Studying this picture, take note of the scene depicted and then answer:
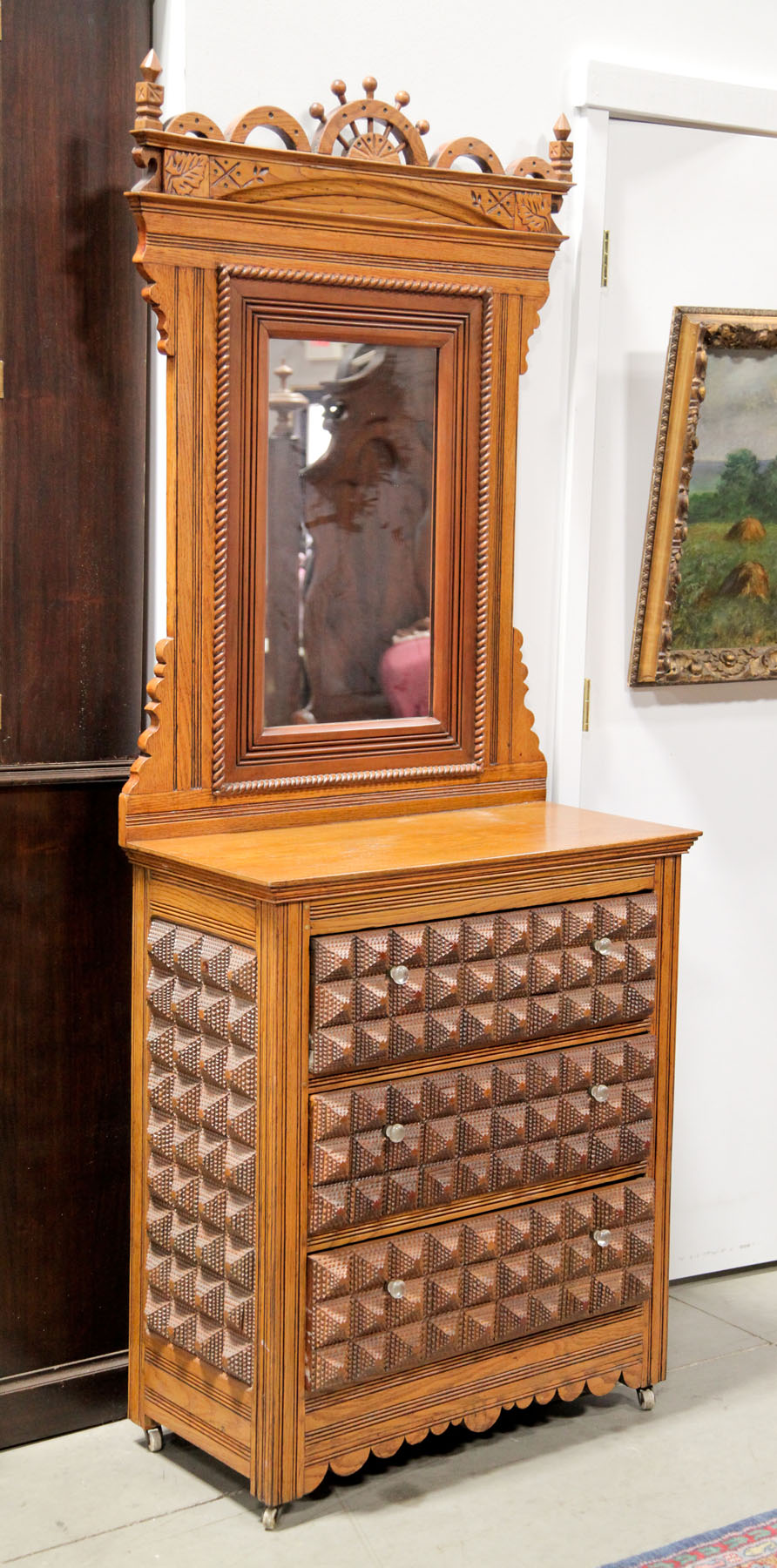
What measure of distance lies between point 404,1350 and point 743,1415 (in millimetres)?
833

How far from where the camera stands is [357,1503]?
9.96 feet

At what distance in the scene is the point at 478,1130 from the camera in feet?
10.1

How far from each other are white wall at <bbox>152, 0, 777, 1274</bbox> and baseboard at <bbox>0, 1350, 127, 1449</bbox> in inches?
56.1

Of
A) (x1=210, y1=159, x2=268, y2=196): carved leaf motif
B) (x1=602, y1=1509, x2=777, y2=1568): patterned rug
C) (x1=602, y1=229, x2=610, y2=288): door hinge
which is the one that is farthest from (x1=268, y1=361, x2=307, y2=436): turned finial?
(x1=602, y1=1509, x2=777, y2=1568): patterned rug

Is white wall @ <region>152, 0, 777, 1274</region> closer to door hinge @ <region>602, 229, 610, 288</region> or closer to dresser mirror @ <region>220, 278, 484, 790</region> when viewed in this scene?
door hinge @ <region>602, 229, 610, 288</region>

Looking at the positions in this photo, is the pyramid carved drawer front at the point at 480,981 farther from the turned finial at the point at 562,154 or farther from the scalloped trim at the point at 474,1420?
the turned finial at the point at 562,154

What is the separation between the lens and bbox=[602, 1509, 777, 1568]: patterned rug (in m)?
2.87

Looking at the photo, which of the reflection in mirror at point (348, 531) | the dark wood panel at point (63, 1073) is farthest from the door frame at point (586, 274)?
the dark wood panel at point (63, 1073)

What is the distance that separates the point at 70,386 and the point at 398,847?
1.06 m

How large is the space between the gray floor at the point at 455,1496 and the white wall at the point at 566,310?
0.78m

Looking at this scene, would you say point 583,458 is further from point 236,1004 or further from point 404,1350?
point 404,1350

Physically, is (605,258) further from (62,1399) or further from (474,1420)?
(62,1399)

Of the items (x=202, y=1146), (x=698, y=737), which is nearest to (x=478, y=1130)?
(x=202, y=1146)

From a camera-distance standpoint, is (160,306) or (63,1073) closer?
(160,306)
